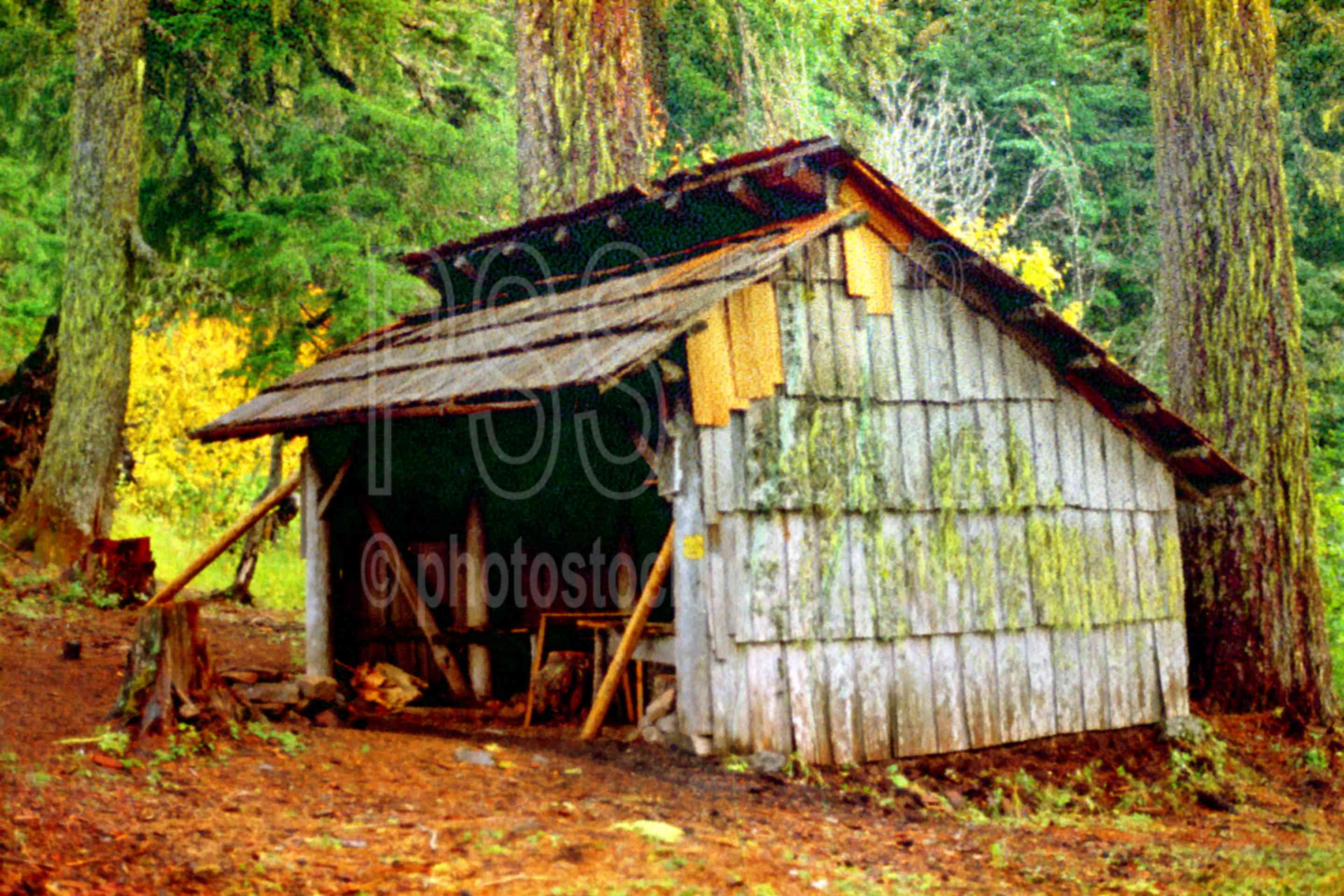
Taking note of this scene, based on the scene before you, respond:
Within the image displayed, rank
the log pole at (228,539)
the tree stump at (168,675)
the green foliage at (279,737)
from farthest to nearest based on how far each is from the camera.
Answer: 1. the log pole at (228,539)
2. the green foliage at (279,737)
3. the tree stump at (168,675)

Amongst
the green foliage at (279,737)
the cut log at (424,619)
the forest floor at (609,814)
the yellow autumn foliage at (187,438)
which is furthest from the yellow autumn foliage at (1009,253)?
the yellow autumn foliage at (187,438)

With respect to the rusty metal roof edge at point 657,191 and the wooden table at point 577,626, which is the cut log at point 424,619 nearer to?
the wooden table at point 577,626

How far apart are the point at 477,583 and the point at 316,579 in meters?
1.41

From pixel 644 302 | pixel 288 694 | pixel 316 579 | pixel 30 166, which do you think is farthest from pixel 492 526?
pixel 30 166

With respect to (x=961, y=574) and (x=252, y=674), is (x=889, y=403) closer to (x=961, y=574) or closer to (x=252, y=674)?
(x=961, y=574)

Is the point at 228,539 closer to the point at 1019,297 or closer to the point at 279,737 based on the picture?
the point at 279,737

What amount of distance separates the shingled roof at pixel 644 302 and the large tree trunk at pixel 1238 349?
2.96 feet

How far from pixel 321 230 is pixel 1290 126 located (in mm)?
16024

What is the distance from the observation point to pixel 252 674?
9695mm

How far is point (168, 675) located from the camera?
8.18 m

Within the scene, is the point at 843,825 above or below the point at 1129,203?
below

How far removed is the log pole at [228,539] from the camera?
1070cm

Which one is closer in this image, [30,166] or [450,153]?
[450,153]

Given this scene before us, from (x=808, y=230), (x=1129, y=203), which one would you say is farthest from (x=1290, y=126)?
(x=808, y=230)
